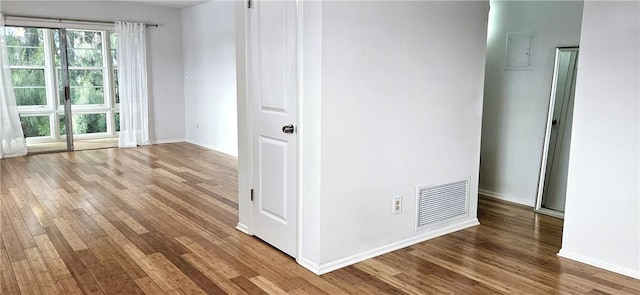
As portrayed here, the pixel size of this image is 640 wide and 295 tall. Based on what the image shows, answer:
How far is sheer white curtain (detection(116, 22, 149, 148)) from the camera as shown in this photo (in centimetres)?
775

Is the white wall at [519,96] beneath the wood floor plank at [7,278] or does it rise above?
above

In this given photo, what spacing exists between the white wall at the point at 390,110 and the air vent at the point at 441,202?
0.07m

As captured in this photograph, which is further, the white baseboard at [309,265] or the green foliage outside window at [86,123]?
the green foliage outside window at [86,123]

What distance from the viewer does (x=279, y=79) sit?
3107 millimetres

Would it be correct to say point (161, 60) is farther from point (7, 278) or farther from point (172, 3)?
point (7, 278)

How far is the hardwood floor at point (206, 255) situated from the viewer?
2.75 metres

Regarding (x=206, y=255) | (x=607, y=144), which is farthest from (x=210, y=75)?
(x=607, y=144)

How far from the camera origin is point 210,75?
304 inches

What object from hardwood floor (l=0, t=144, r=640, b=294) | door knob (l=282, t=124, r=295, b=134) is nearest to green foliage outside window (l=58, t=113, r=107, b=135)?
hardwood floor (l=0, t=144, r=640, b=294)

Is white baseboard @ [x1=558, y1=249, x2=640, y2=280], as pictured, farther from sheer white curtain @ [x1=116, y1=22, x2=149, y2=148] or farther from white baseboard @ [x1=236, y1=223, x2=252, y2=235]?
sheer white curtain @ [x1=116, y1=22, x2=149, y2=148]

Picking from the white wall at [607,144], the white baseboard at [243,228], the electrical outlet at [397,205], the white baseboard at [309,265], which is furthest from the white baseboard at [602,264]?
the white baseboard at [243,228]

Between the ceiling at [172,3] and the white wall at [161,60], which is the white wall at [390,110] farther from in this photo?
the white wall at [161,60]

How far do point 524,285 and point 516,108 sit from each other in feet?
7.34

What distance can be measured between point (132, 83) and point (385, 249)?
6.07m
